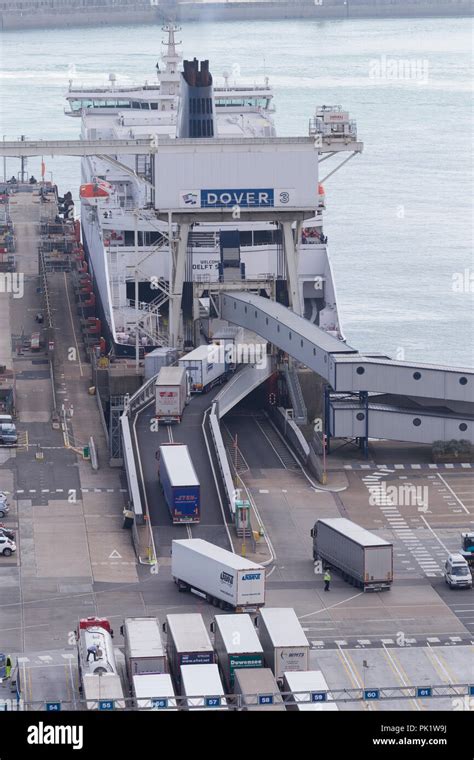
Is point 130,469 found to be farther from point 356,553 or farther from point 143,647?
point 143,647

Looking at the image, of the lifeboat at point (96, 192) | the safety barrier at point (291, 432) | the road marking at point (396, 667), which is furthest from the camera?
the lifeboat at point (96, 192)

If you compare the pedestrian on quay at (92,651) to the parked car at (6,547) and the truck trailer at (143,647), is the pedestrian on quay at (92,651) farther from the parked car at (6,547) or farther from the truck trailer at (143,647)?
the parked car at (6,547)

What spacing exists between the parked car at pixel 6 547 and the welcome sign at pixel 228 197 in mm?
26137

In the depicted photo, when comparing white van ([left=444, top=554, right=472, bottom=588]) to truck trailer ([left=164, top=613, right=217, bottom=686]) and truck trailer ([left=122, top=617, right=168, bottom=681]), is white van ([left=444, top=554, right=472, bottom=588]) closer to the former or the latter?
truck trailer ([left=164, top=613, right=217, bottom=686])

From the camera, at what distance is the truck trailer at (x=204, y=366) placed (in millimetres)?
90375

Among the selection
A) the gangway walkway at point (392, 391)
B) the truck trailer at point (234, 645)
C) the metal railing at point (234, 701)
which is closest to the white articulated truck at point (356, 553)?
the truck trailer at point (234, 645)

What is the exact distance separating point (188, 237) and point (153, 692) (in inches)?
1787

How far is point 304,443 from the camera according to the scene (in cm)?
8706

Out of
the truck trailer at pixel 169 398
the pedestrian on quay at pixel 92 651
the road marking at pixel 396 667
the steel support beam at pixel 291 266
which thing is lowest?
the road marking at pixel 396 667

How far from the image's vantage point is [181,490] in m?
74.8

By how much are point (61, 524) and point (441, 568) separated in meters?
16.0

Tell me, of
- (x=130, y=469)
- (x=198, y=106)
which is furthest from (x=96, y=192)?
(x=130, y=469)
